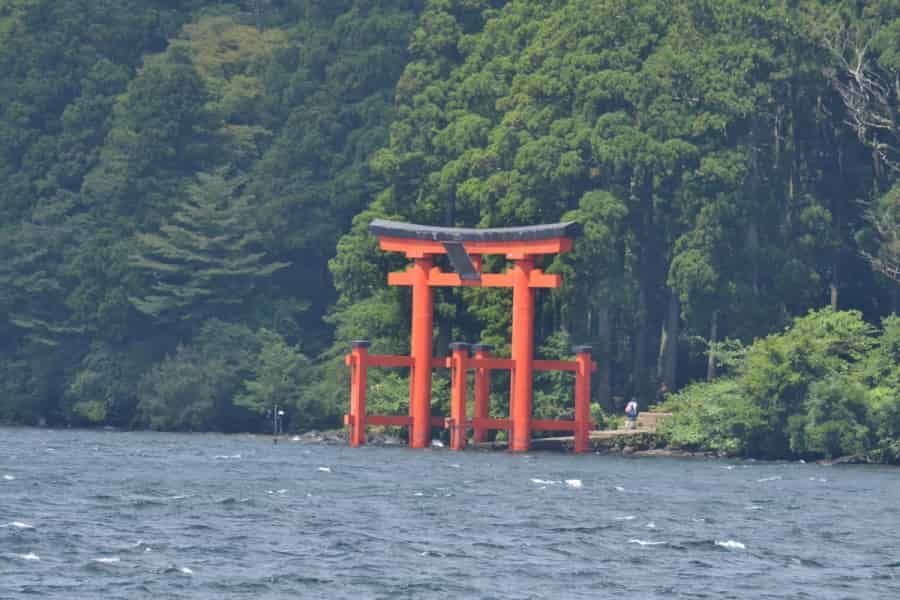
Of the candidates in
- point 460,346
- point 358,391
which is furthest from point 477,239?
point 358,391

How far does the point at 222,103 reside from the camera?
102375 mm

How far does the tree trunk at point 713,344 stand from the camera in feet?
277

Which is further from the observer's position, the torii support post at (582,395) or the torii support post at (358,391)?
the torii support post at (358,391)

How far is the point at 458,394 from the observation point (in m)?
78.9

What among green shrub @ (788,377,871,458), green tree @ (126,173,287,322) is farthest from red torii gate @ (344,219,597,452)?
green tree @ (126,173,287,322)

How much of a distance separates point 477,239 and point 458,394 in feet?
14.5

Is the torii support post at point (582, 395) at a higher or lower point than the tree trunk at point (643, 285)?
lower

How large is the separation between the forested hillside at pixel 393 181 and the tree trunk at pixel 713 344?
25 centimetres

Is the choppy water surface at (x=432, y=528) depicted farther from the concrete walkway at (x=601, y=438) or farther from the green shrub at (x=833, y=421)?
the concrete walkway at (x=601, y=438)

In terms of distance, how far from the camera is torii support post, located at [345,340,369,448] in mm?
79562

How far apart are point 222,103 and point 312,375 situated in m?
14.1

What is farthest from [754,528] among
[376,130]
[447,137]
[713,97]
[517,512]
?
[376,130]

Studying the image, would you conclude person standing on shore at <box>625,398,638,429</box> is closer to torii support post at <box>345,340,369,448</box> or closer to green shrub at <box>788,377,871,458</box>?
green shrub at <box>788,377,871,458</box>

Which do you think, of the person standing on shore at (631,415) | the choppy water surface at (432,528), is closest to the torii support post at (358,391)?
the choppy water surface at (432,528)
